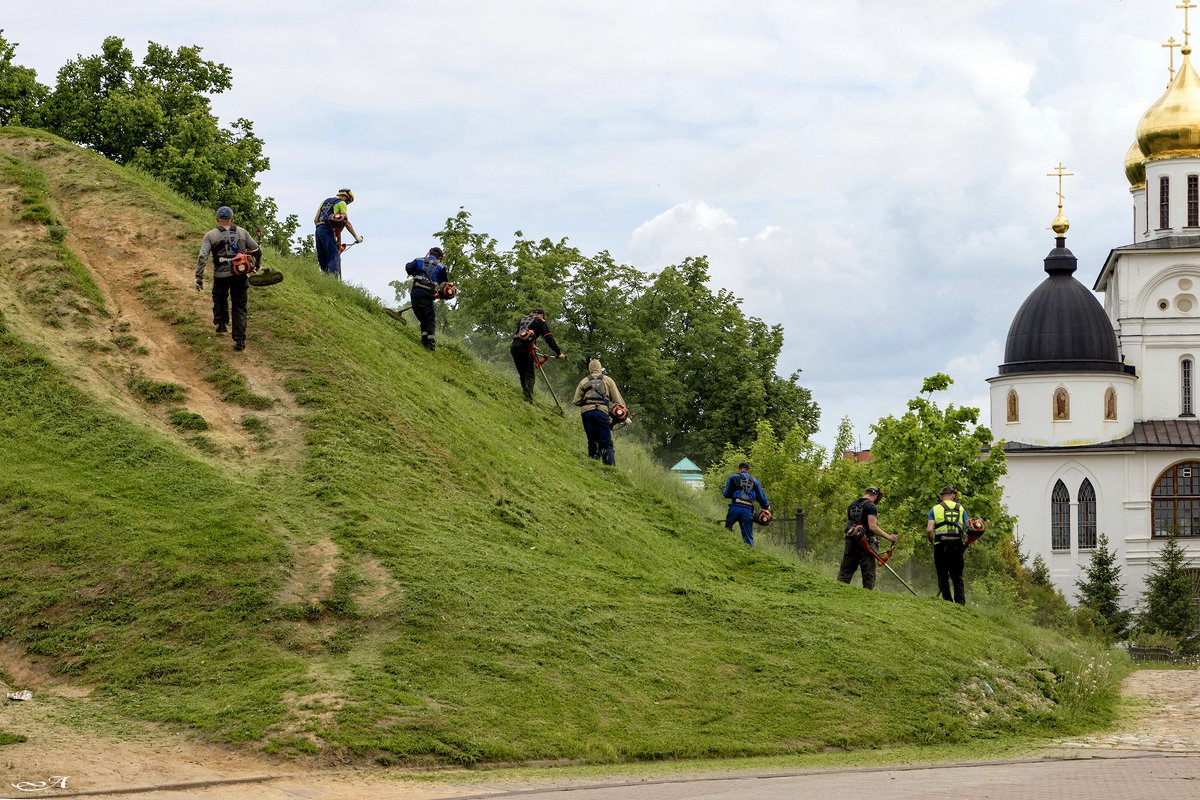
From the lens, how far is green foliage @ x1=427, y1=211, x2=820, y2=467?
5650 centimetres

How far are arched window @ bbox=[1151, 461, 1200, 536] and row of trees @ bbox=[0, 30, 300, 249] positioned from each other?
5269cm

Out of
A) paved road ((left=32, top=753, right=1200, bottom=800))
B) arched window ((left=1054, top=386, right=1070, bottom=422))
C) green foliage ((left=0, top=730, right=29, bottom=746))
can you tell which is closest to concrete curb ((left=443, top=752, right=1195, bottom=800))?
paved road ((left=32, top=753, right=1200, bottom=800))

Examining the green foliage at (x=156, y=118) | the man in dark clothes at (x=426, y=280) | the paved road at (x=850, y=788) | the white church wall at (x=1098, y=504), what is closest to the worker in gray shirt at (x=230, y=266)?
the man in dark clothes at (x=426, y=280)

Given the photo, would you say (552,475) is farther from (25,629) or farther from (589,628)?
(25,629)

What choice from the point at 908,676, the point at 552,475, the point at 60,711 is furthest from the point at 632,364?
the point at 60,711

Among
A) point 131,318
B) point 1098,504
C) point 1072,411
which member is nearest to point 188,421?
point 131,318

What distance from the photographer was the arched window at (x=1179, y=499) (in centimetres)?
8156

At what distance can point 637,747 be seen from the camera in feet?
47.0

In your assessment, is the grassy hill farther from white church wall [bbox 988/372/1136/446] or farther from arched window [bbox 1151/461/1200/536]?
arched window [bbox 1151/461/1200/536]

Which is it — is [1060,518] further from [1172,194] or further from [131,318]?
[131,318]

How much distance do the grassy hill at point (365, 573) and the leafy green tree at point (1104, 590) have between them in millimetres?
49579

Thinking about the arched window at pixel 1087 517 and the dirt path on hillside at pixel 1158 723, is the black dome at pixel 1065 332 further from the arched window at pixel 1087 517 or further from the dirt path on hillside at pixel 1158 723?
the dirt path on hillside at pixel 1158 723

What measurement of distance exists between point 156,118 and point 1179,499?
59.0 m

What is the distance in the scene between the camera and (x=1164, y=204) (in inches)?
3398
